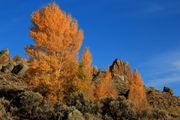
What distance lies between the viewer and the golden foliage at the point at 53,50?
68.9ft

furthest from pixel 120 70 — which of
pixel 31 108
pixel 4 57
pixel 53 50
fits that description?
pixel 31 108

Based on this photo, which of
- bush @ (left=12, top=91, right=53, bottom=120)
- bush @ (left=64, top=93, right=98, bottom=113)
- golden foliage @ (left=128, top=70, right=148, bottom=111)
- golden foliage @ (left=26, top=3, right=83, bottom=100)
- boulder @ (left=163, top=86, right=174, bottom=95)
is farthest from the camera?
boulder @ (left=163, top=86, right=174, bottom=95)

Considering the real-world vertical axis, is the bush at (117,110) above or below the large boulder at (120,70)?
below

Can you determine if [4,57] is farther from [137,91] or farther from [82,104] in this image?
[82,104]

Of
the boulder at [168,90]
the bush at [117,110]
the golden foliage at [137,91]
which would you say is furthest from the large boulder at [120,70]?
the bush at [117,110]

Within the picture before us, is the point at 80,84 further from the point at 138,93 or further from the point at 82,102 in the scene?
the point at 138,93

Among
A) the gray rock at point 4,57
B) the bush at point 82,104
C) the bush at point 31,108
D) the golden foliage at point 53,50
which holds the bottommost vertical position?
the bush at point 31,108

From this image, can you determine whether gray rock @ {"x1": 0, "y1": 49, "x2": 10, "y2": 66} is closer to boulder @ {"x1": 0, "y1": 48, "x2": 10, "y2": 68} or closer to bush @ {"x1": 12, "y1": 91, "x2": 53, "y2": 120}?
boulder @ {"x1": 0, "y1": 48, "x2": 10, "y2": 68}

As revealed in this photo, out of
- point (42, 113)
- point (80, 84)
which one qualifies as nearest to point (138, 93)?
point (80, 84)

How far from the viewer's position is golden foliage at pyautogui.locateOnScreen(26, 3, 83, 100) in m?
21.0

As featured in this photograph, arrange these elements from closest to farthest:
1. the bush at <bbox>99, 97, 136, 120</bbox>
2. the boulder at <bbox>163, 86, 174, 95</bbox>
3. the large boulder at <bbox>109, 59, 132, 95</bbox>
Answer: the bush at <bbox>99, 97, 136, 120</bbox> → the boulder at <bbox>163, 86, 174, 95</bbox> → the large boulder at <bbox>109, 59, 132, 95</bbox>

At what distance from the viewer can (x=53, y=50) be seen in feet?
71.8

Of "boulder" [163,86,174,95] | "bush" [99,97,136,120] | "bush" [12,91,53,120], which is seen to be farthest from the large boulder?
"bush" [12,91,53,120]

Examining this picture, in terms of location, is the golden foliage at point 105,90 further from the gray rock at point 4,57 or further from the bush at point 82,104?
the gray rock at point 4,57
